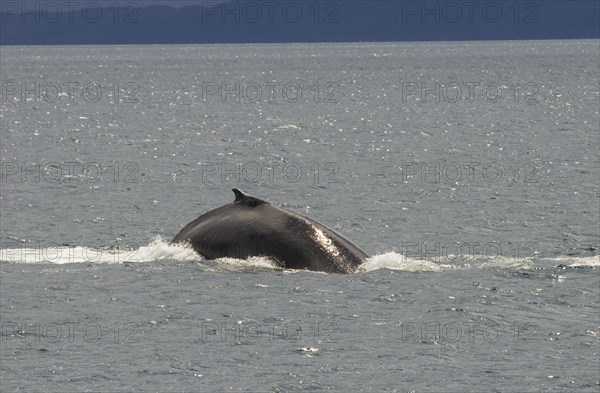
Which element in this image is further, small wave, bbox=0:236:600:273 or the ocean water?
small wave, bbox=0:236:600:273

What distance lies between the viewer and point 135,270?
3391 cm

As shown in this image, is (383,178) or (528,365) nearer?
(528,365)

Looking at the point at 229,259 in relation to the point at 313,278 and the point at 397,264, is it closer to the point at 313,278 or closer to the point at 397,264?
the point at 313,278

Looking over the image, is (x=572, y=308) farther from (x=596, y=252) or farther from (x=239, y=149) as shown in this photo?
(x=239, y=149)

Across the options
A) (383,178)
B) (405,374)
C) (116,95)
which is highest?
(116,95)

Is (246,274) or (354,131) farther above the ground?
(354,131)

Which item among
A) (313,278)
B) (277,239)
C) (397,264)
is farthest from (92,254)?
(397,264)

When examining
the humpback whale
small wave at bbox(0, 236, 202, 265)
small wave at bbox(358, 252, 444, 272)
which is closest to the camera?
the humpback whale

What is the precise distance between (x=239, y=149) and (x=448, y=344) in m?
63.2

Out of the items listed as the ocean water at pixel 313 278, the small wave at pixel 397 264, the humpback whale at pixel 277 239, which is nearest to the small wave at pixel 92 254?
the ocean water at pixel 313 278

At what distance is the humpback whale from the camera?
30.0 m

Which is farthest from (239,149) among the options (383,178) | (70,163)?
(383,178)

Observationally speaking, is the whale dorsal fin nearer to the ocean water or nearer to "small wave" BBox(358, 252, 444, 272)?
the ocean water

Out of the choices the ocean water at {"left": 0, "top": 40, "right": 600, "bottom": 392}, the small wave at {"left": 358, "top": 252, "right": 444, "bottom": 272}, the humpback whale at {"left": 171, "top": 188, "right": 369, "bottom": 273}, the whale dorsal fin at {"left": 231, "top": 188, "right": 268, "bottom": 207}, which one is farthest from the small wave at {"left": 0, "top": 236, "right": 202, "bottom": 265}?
the small wave at {"left": 358, "top": 252, "right": 444, "bottom": 272}
